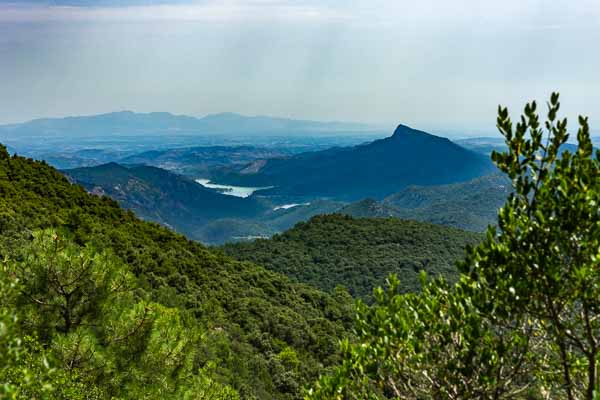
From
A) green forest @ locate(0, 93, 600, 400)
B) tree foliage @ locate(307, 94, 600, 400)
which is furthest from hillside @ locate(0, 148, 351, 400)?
tree foliage @ locate(307, 94, 600, 400)

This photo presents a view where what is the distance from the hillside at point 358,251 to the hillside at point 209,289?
24480 millimetres

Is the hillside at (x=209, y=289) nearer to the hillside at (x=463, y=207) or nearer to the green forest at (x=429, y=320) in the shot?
the green forest at (x=429, y=320)

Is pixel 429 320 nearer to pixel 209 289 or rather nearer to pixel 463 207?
pixel 209 289

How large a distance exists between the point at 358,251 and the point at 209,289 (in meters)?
46.9

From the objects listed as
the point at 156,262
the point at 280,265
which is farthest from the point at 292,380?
the point at 280,265

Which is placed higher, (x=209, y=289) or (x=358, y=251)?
(x=209, y=289)

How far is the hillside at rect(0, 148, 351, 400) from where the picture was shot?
2200 cm

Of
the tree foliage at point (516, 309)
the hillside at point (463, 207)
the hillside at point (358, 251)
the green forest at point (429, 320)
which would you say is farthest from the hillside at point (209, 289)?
the hillside at point (463, 207)

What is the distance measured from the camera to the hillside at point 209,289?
72.2ft

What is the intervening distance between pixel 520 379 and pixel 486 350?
4.02 feet

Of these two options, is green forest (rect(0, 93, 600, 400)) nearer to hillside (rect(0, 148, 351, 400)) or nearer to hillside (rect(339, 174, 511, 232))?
hillside (rect(0, 148, 351, 400))

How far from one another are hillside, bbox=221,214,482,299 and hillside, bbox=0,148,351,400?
964 inches

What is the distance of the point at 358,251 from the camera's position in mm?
75312

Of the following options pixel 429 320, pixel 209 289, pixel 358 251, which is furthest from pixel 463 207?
pixel 429 320
